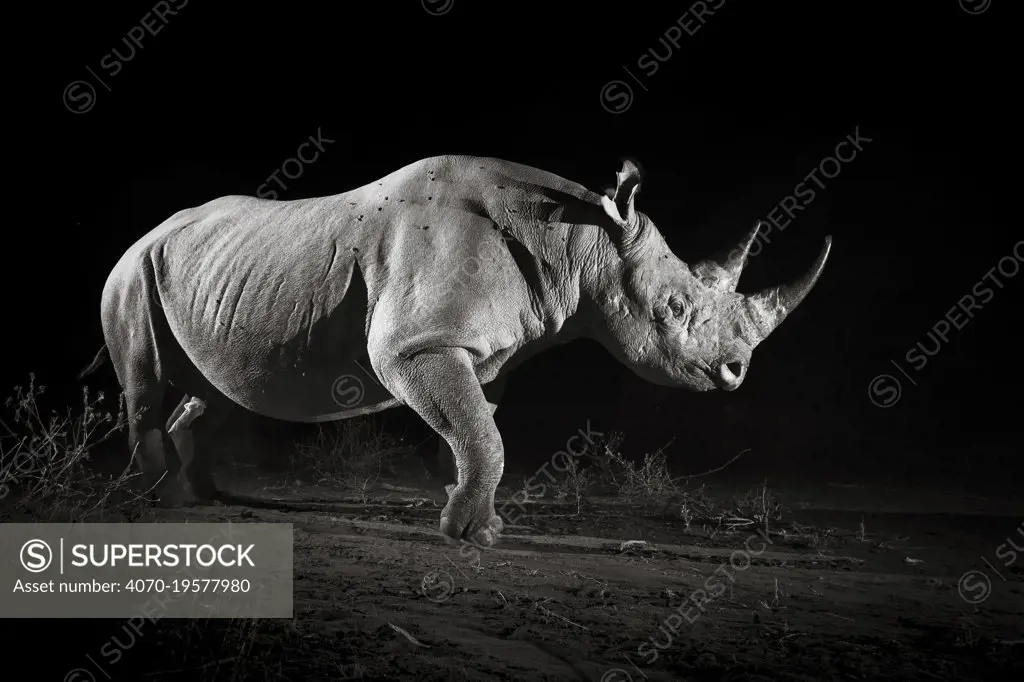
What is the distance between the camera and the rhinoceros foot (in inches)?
195

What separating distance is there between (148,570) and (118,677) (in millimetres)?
1001

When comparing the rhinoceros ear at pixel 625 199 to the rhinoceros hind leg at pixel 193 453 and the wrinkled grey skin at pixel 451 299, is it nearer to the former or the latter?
the wrinkled grey skin at pixel 451 299

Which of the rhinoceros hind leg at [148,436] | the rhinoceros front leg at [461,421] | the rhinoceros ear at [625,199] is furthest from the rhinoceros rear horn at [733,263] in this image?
the rhinoceros hind leg at [148,436]

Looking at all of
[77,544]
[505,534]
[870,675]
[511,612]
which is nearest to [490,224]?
[505,534]

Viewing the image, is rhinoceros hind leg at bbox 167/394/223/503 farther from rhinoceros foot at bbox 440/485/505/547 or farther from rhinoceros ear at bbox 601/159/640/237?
rhinoceros ear at bbox 601/159/640/237

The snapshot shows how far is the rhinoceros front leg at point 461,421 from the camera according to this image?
4887 mm

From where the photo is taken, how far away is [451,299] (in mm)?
5020

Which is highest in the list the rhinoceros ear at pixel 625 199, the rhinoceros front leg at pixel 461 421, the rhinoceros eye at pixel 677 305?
the rhinoceros ear at pixel 625 199

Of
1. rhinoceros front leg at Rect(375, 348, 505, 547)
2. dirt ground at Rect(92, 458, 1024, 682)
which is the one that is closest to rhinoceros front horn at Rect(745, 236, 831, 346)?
dirt ground at Rect(92, 458, 1024, 682)

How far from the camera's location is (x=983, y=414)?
8.45 meters

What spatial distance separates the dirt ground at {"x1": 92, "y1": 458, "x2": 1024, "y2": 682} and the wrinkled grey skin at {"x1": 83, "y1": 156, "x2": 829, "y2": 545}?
0.59 meters

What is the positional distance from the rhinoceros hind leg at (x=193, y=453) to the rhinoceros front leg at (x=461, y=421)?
226 centimetres

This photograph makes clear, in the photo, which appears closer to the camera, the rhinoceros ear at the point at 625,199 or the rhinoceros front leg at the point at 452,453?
the rhinoceros ear at the point at 625,199

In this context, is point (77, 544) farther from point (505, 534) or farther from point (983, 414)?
point (983, 414)
